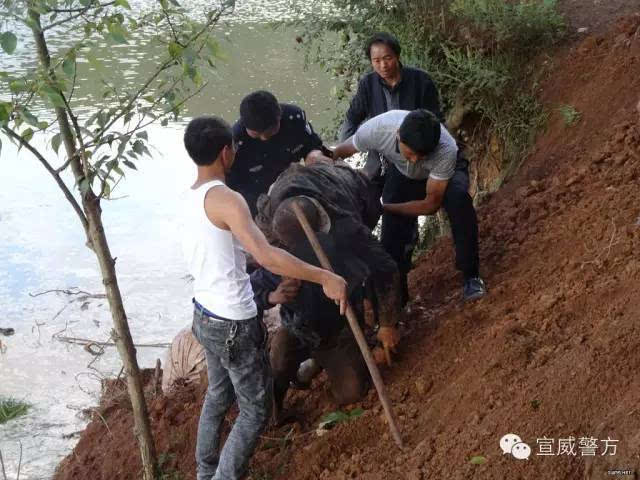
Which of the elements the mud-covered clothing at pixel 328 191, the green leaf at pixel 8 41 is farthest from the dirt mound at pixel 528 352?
the green leaf at pixel 8 41

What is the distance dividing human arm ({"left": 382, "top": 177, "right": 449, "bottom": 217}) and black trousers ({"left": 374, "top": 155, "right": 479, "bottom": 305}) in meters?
0.09

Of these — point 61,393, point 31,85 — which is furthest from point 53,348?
point 31,85

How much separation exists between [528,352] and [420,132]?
3.91ft

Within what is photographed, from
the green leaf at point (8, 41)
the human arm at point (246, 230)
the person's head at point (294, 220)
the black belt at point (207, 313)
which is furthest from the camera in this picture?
the person's head at point (294, 220)

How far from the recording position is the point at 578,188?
16.8 feet

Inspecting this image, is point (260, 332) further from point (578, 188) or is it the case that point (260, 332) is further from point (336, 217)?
point (578, 188)

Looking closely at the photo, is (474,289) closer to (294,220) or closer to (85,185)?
(294,220)

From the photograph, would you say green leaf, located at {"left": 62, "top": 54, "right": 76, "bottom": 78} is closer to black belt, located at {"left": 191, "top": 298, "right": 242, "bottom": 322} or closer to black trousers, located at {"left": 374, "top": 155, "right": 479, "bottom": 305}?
black belt, located at {"left": 191, "top": 298, "right": 242, "bottom": 322}

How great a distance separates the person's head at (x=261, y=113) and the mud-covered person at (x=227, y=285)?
3.26 ft

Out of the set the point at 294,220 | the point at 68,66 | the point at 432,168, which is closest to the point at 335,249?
the point at 294,220

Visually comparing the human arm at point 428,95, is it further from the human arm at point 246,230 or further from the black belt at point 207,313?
the black belt at point 207,313

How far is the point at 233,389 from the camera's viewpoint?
3521mm

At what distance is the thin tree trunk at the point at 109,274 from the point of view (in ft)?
10.8

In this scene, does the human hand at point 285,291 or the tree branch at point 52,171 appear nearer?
the tree branch at point 52,171
